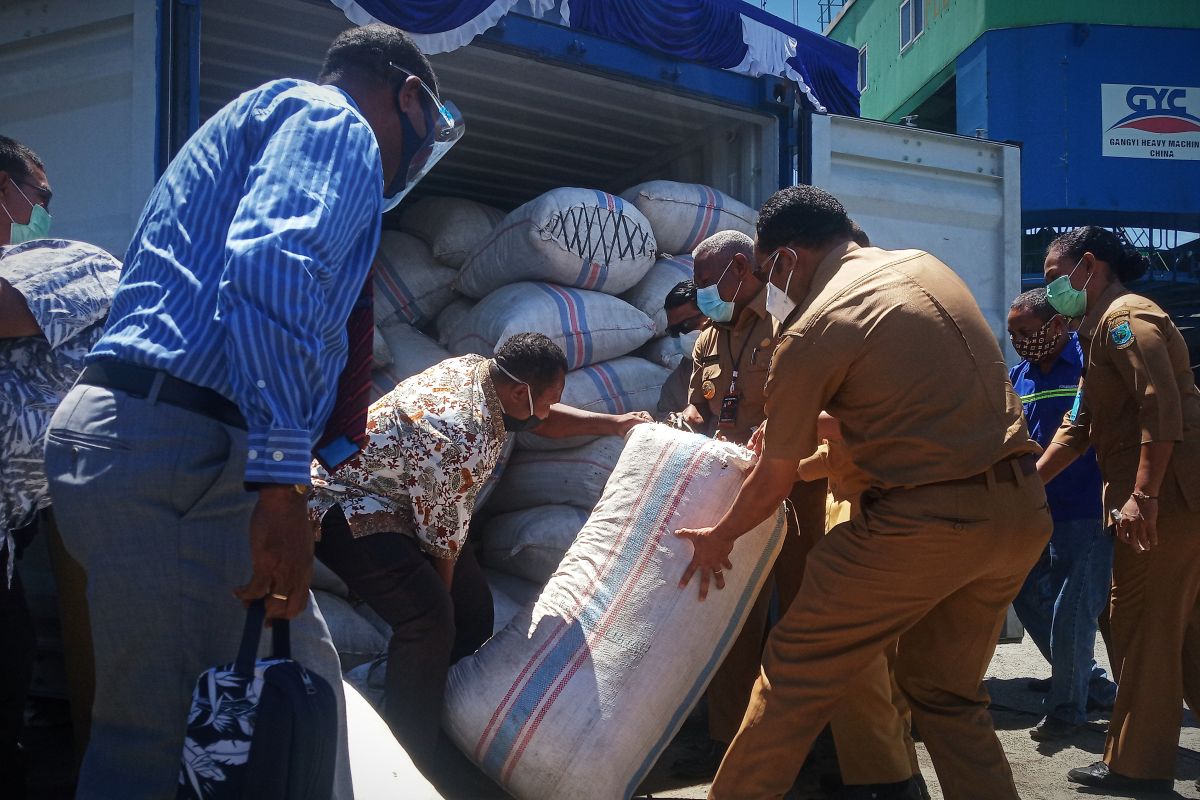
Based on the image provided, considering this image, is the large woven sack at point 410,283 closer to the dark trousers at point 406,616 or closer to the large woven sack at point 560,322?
the large woven sack at point 560,322

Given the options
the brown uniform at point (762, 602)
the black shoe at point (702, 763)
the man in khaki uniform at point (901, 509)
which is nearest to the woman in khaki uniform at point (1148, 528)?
the brown uniform at point (762, 602)

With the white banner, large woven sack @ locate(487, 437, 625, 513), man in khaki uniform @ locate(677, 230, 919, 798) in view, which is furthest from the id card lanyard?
the white banner

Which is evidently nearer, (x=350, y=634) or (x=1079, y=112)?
(x=350, y=634)

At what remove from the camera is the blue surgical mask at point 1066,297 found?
358cm

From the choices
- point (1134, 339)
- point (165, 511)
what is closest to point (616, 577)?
point (165, 511)

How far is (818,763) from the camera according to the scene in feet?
11.2

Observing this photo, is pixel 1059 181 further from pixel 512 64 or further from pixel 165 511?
pixel 165 511

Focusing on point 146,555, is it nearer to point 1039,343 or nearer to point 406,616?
point 406,616

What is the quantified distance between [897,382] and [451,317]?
289 cm

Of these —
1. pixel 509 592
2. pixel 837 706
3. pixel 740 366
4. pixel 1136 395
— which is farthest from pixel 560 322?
pixel 1136 395

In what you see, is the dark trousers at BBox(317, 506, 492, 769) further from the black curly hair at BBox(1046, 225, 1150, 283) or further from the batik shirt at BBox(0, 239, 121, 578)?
the black curly hair at BBox(1046, 225, 1150, 283)

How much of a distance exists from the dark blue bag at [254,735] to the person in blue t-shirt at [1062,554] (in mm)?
3075

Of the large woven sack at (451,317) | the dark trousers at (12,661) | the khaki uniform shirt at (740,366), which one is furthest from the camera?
the large woven sack at (451,317)

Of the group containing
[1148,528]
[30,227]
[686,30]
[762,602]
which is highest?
[686,30]
